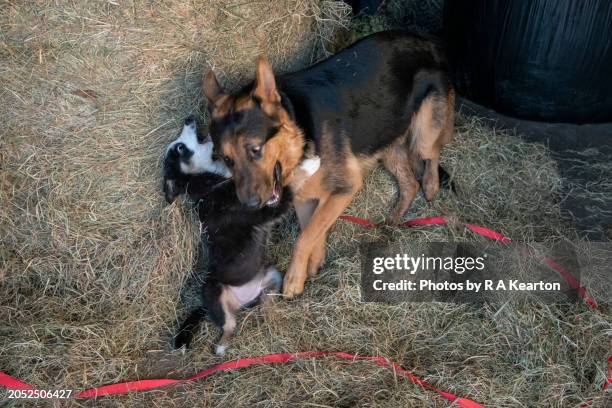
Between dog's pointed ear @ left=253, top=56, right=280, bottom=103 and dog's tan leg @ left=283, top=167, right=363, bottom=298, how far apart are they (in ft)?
2.82

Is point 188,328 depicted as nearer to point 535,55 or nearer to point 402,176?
point 402,176

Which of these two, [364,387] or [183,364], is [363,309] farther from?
[183,364]

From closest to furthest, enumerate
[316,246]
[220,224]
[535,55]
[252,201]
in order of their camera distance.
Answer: [252,201]
[220,224]
[316,246]
[535,55]

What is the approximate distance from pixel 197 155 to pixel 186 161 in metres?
0.09

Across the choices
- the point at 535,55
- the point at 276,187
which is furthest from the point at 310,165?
the point at 535,55

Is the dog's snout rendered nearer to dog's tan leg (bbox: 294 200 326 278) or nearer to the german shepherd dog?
the german shepherd dog

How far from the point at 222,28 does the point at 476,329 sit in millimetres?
2756

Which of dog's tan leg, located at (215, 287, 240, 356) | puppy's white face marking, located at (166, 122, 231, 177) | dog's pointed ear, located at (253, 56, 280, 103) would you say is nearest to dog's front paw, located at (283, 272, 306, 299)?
dog's tan leg, located at (215, 287, 240, 356)

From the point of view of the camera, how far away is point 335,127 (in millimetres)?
4078

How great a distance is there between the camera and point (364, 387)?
351 centimetres

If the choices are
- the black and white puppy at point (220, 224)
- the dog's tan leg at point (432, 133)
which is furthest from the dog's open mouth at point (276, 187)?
the dog's tan leg at point (432, 133)

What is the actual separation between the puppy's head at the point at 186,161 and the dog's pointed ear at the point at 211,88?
362mm

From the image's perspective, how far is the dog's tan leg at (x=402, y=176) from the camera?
4.69m

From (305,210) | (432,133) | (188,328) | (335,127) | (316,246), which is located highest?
(335,127)
